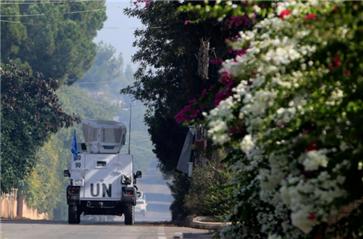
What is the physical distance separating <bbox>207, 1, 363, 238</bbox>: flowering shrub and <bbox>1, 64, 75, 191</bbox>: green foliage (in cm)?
5783

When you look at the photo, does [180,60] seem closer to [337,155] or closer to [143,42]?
[143,42]

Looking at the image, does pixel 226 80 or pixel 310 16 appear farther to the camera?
pixel 226 80

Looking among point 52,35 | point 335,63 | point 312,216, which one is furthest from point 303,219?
point 52,35

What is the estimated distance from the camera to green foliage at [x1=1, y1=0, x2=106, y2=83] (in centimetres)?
8062

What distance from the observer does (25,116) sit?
6944cm

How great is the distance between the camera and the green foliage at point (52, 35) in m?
80.6

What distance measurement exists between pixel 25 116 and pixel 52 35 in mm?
21430

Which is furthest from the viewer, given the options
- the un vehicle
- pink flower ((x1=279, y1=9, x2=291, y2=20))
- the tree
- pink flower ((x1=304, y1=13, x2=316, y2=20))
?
the un vehicle

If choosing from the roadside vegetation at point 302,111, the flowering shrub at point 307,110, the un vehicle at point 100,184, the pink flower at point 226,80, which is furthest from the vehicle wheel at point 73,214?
the flowering shrub at point 307,110

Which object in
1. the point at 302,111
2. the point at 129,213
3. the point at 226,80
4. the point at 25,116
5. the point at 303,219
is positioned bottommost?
the point at 303,219

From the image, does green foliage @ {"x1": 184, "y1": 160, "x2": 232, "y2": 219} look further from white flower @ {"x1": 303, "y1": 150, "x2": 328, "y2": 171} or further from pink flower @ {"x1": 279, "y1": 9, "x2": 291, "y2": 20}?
white flower @ {"x1": 303, "y1": 150, "x2": 328, "y2": 171}

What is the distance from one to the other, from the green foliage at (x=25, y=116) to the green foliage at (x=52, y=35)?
8.61m

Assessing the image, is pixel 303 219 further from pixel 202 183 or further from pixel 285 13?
pixel 202 183

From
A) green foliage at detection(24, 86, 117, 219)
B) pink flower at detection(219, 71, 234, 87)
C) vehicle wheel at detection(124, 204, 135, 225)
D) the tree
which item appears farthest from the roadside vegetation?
green foliage at detection(24, 86, 117, 219)
